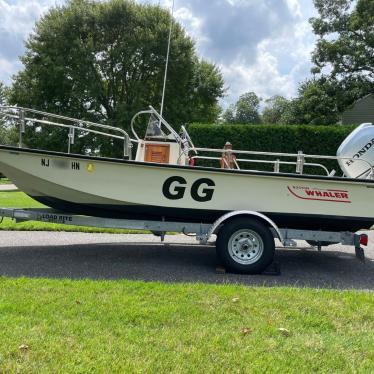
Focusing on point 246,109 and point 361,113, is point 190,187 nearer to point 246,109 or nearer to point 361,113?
point 361,113

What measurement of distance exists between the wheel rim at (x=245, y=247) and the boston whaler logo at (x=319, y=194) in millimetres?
751

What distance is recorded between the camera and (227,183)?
5.74m

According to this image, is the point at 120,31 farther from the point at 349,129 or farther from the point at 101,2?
the point at 349,129

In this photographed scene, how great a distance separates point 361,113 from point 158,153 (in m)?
26.0

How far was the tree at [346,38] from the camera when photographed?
85.7 ft

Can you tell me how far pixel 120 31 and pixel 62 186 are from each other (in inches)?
946

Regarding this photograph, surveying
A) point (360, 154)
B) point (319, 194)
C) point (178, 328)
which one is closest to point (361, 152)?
point (360, 154)

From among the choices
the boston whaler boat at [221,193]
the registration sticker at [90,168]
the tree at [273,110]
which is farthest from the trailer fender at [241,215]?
the tree at [273,110]

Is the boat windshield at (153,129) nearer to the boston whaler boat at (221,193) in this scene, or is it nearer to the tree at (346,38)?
the boston whaler boat at (221,193)

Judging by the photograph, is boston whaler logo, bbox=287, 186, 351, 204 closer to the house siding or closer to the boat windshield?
the boat windshield

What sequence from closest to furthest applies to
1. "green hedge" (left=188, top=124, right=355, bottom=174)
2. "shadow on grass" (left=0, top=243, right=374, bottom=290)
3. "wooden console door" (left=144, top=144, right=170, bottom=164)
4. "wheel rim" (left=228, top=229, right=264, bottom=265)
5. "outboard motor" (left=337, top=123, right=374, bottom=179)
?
1. "shadow on grass" (left=0, top=243, right=374, bottom=290)
2. "wheel rim" (left=228, top=229, right=264, bottom=265)
3. "outboard motor" (left=337, top=123, right=374, bottom=179)
4. "wooden console door" (left=144, top=144, right=170, bottom=164)
5. "green hedge" (left=188, top=124, right=355, bottom=174)

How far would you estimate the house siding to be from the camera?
95.1 ft

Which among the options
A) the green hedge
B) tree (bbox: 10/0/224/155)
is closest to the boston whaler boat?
the green hedge

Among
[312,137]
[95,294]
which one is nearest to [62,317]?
[95,294]
